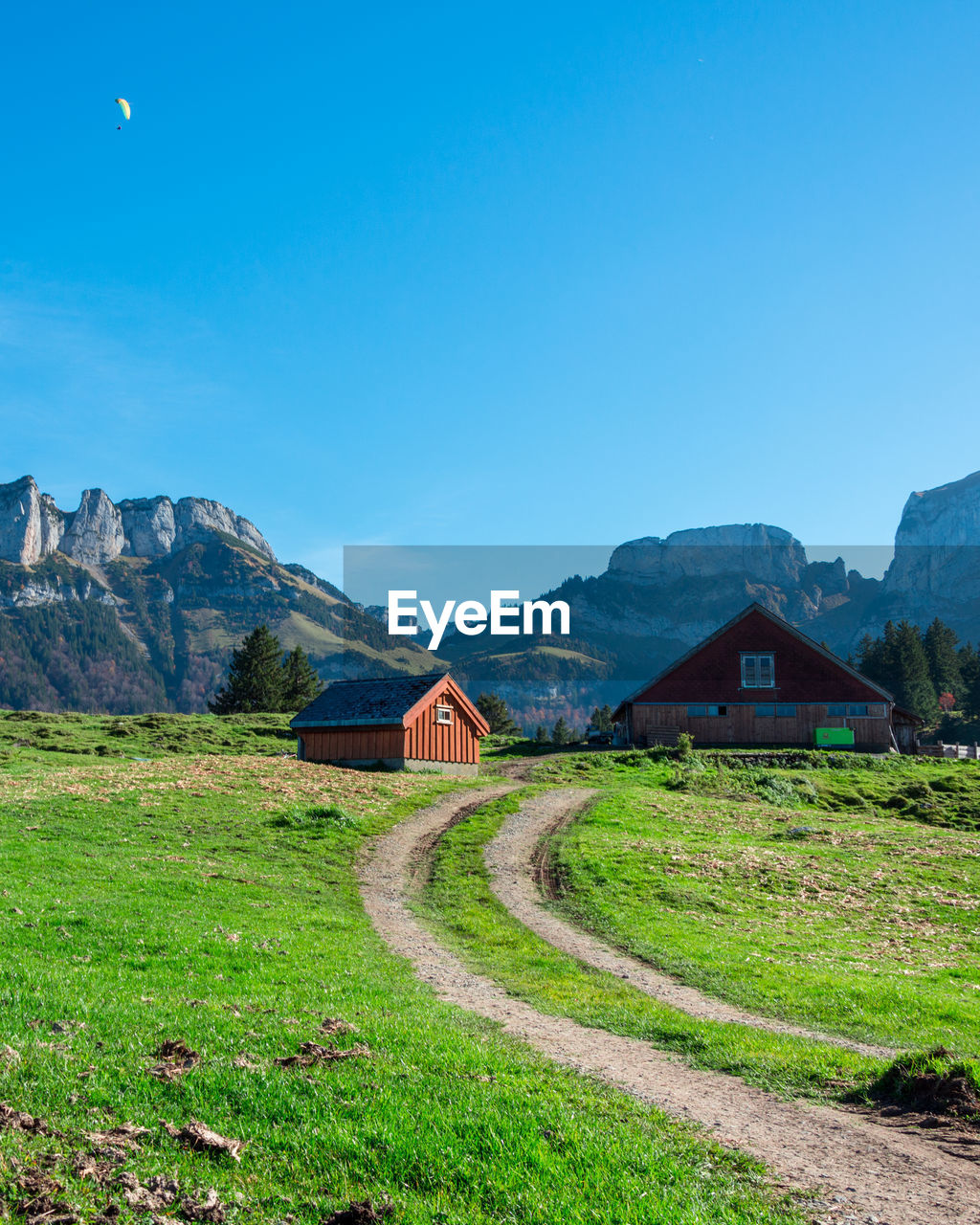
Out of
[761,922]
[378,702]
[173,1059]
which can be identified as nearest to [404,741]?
[378,702]

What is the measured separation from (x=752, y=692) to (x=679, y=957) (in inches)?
2213

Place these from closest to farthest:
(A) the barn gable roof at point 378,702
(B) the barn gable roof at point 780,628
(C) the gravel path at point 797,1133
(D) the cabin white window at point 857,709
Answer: (C) the gravel path at point 797,1133, (A) the barn gable roof at point 378,702, (D) the cabin white window at point 857,709, (B) the barn gable roof at point 780,628

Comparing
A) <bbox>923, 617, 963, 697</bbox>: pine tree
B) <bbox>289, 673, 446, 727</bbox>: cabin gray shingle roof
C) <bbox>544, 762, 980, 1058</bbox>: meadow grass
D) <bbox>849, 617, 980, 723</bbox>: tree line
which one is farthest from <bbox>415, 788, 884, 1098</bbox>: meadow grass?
<bbox>923, 617, 963, 697</bbox>: pine tree

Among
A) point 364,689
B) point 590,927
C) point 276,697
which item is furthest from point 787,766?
point 276,697

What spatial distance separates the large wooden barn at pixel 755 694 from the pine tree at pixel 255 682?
2143 inches

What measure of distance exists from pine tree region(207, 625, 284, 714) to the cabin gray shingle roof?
54.0 meters

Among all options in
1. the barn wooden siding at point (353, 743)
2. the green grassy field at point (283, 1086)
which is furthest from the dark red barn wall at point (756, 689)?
the green grassy field at point (283, 1086)

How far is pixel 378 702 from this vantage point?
2112 inches

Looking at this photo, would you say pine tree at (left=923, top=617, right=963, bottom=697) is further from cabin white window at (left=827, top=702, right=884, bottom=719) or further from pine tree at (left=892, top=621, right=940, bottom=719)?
cabin white window at (left=827, top=702, right=884, bottom=719)

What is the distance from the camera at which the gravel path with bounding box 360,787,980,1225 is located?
729 cm

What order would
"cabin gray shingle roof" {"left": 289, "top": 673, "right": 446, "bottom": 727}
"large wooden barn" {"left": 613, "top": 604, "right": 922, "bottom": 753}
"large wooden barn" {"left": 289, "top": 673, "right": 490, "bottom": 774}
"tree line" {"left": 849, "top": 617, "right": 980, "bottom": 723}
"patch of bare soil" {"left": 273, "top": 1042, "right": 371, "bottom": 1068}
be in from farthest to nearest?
1. "tree line" {"left": 849, "top": 617, "right": 980, "bottom": 723}
2. "large wooden barn" {"left": 613, "top": 604, "right": 922, "bottom": 753}
3. "cabin gray shingle roof" {"left": 289, "top": 673, "right": 446, "bottom": 727}
4. "large wooden barn" {"left": 289, "top": 673, "right": 490, "bottom": 774}
5. "patch of bare soil" {"left": 273, "top": 1042, "right": 371, "bottom": 1068}

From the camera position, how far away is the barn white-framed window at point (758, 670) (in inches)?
2825

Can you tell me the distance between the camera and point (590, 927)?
21.5 meters

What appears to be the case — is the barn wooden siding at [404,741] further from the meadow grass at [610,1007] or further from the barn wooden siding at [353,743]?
the meadow grass at [610,1007]
